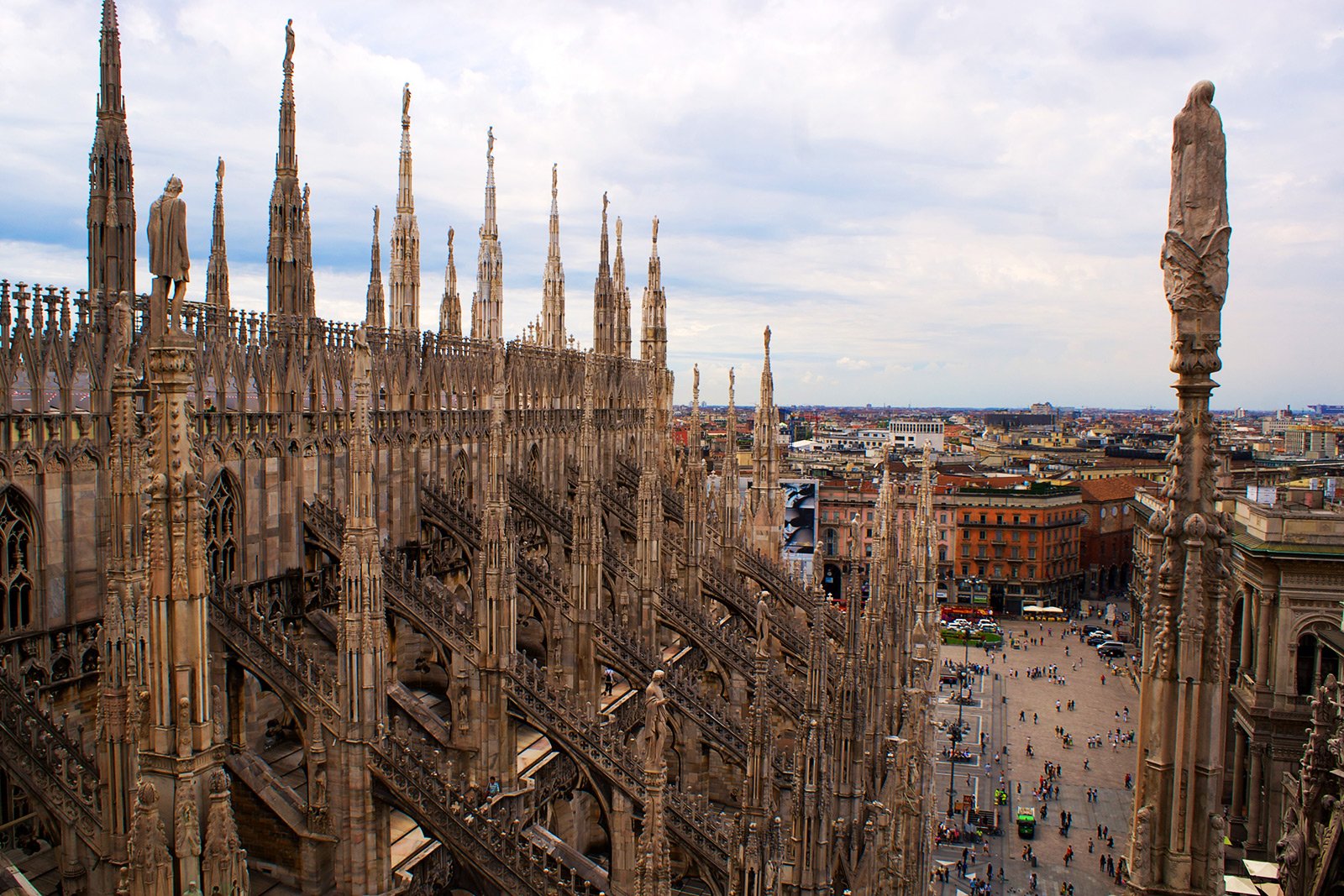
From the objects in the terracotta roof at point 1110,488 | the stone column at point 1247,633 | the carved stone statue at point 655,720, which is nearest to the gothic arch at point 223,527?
the carved stone statue at point 655,720

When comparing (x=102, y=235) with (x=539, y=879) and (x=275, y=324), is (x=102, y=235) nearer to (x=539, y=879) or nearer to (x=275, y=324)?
(x=275, y=324)

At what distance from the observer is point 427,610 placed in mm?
17516

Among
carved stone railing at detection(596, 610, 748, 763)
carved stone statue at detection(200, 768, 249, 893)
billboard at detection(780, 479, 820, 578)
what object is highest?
carved stone statue at detection(200, 768, 249, 893)

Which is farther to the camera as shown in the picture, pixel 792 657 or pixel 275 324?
pixel 792 657

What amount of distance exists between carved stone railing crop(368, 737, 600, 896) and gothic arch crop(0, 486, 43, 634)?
5126 mm

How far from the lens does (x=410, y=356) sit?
2239 centimetres

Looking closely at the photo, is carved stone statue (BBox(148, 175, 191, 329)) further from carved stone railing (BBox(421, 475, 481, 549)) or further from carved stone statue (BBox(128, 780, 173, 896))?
carved stone railing (BBox(421, 475, 481, 549))

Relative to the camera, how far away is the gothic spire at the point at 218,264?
862 inches

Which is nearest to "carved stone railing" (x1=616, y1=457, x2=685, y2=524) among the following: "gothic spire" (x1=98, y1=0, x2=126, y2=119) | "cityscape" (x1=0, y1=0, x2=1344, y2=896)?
"cityscape" (x1=0, y1=0, x2=1344, y2=896)

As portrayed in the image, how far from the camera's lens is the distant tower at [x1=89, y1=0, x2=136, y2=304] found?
14.8 metres

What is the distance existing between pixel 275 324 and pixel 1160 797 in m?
16.7

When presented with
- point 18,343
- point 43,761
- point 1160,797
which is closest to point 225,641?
point 43,761

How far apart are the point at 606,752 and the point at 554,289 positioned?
2554 cm

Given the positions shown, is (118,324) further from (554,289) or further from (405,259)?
(554,289)
